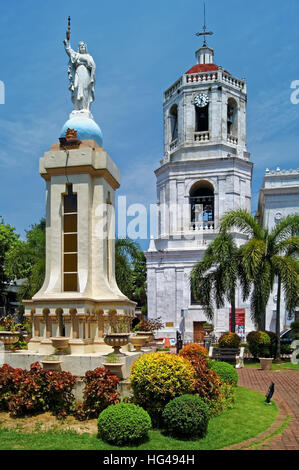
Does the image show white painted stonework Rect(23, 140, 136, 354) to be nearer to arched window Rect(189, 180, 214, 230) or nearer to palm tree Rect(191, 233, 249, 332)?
palm tree Rect(191, 233, 249, 332)

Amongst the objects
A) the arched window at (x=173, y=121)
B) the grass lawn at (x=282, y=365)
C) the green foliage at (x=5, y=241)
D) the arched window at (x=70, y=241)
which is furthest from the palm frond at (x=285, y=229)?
the green foliage at (x=5, y=241)

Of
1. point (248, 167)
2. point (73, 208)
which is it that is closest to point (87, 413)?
point (73, 208)

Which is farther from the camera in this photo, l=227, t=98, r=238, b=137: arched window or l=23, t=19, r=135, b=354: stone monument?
l=227, t=98, r=238, b=137: arched window

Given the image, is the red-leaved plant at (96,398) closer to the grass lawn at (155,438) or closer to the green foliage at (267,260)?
the grass lawn at (155,438)

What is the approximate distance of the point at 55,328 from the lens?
12594 millimetres

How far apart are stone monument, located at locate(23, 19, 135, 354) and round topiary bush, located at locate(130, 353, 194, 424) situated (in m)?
2.77

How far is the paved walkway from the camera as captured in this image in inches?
343

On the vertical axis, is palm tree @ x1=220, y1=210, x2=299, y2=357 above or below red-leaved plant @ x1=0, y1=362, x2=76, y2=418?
above

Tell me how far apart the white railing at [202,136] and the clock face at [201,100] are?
7.21 feet

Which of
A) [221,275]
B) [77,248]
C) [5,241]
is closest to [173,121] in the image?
[5,241]

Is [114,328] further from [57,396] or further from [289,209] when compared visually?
[289,209]

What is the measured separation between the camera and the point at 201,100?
37844mm

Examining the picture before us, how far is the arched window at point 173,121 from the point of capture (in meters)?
40.2

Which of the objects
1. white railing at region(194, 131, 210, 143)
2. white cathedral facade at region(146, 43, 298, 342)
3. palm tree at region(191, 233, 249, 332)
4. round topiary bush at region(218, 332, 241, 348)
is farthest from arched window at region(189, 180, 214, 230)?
round topiary bush at region(218, 332, 241, 348)
